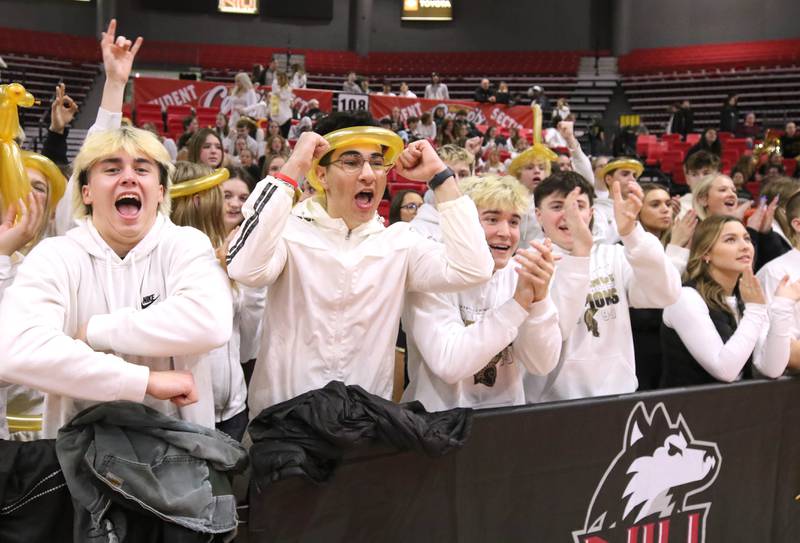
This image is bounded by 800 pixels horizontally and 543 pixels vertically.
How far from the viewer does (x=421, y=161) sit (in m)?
2.73

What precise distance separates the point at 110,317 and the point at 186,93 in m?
14.7

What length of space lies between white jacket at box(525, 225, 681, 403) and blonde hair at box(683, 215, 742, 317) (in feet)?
1.19

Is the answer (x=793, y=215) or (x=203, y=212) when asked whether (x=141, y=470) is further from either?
(x=793, y=215)

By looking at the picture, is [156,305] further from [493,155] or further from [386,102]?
[386,102]

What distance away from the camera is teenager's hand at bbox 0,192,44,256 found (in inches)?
103

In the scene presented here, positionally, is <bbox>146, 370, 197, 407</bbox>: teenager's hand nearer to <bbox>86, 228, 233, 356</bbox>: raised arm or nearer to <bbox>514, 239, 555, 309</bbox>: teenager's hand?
<bbox>86, 228, 233, 356</bbox>: raised arm

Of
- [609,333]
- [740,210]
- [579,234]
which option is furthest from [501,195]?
[740,210]

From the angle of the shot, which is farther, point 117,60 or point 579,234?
point 117,60

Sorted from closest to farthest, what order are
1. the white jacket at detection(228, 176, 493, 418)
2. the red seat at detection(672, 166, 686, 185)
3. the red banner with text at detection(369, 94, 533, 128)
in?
the white jacket at detection(228, 176, 493, 418) → the red seat at detection(672, 166, 686, 185) → the red banner with text at detection(369, 94, 533, 128)

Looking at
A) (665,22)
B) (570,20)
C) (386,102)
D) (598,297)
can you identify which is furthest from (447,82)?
(598,297)

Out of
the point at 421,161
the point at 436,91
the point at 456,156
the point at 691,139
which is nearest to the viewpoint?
the point at 421,161

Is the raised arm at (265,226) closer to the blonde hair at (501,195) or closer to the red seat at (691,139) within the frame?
the blonde hair at (501,195)

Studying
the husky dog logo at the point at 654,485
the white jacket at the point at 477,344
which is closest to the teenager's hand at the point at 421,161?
the white jacket at the point at 477,344

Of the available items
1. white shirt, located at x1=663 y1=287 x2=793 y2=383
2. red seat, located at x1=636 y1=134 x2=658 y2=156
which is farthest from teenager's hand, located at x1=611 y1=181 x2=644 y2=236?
red seat, located at x1=636 y1=134 x2=658 y2=156
